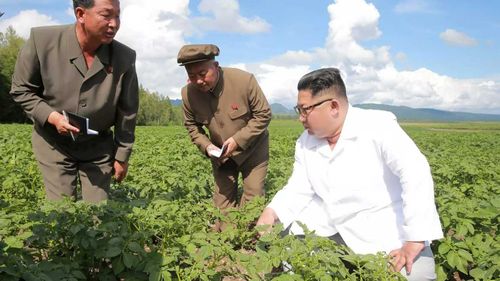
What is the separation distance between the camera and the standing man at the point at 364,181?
8.11 ft

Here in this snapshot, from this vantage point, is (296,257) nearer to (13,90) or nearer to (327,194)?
(327,194)

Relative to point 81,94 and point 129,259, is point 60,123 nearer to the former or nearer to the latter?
point 81,94

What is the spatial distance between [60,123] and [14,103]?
158ft

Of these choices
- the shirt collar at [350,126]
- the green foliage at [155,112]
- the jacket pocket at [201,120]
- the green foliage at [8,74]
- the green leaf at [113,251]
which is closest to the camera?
the green leaf at [113,251]

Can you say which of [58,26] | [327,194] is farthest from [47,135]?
[327,194]

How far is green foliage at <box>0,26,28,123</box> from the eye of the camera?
45250mm

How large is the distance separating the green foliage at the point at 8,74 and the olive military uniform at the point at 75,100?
4529 cm

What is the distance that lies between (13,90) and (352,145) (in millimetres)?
2324

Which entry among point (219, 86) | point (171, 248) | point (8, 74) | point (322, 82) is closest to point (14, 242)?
point (171, 248)

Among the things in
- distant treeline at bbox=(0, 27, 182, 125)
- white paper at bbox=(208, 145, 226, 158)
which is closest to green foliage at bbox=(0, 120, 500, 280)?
white paper at bbox=(208, 145, 226, 158)

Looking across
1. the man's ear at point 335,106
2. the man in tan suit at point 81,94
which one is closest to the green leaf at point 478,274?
the man's ear at point 335,106

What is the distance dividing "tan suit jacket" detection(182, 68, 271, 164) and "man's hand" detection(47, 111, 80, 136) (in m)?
1.43

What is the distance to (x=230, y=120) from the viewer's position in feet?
13.6

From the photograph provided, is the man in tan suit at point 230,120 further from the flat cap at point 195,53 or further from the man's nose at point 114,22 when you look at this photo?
the man's nose at point 114,22
